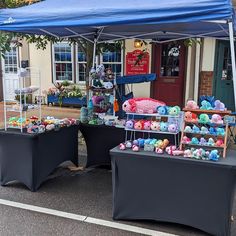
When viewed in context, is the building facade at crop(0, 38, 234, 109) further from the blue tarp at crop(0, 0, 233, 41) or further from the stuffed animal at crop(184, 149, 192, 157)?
the stuffed animal at crop(184, 149, 192, 157)

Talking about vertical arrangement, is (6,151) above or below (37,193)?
above

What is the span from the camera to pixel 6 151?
439cm

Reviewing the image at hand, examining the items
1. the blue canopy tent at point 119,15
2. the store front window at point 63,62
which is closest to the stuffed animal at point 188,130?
the blue canopy tent at point 119,15

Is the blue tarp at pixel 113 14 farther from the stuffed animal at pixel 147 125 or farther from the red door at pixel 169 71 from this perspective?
the red door at pixel 169 71

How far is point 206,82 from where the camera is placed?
909cm

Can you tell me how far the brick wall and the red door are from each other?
62 cm

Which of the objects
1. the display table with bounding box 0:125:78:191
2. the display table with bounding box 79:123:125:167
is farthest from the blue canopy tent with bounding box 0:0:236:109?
the display table with bounding box 79:123:125:167

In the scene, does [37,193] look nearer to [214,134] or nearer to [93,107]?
[93,107]

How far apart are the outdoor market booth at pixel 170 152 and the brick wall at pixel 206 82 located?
222 inches

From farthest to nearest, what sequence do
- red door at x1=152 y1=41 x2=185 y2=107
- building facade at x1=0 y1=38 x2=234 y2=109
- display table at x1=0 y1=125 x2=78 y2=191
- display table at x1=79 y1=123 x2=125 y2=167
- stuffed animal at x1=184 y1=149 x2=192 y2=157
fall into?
red door at x1=152 y1=41 x2=185 y2=107 → building facade at x1=0 y1=38 x2=234 y2=109 → display table at x1=79 y1=123 x2=125 y2=167 → display table at x1=0 y1=125 x2=78 y2=191 → stuffed animal at x1=184 y1=149 x2=192 y2=157

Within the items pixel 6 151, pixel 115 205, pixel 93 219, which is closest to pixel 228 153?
pixel 115 205

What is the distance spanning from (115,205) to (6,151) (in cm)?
174

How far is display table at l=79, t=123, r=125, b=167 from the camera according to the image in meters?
4.95

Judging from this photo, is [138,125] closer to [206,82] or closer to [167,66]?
[206,82]
